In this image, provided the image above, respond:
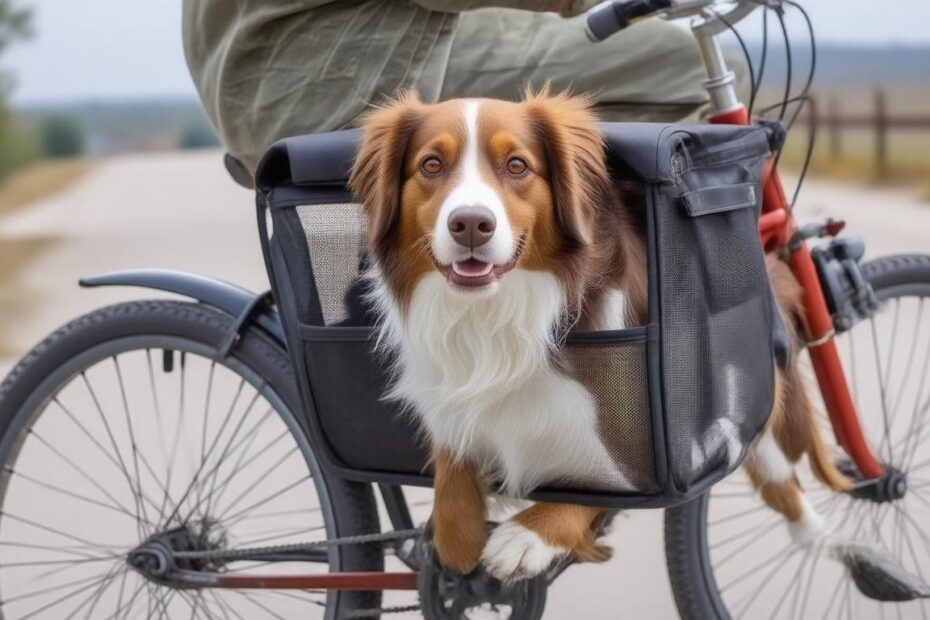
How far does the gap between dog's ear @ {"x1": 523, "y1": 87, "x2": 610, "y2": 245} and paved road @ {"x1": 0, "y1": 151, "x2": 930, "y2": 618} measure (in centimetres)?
101

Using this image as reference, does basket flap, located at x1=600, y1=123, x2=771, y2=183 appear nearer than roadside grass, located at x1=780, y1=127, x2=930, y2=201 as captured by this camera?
Yes

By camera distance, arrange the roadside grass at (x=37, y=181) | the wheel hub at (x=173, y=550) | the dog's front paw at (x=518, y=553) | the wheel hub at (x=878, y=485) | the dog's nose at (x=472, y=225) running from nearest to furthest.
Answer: the dog's nose at (x=472, y=225), the dog's front paw at (x=518, y=553), the wheel hub at (x=173, y=550), the wheel hub at (x=878, y=485), the roadside grass at (x=37, y=181)

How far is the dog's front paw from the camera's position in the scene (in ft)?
7.38

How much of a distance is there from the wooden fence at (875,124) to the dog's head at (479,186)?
47.4 ft

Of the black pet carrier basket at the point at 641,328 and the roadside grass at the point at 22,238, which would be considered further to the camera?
the roadside grass at the point at 22,238

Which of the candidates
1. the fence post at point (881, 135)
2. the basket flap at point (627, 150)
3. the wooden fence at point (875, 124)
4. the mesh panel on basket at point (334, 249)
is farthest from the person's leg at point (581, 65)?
the fence post at point (881, 135)

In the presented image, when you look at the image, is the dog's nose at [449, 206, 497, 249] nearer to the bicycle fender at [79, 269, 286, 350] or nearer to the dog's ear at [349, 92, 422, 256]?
the dog's ear at [349, 92, 422, 256]

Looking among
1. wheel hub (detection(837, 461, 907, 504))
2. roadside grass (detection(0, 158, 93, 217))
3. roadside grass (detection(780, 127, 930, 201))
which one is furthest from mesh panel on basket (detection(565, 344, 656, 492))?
roadside grass (detection(780, 127, 930, 201))

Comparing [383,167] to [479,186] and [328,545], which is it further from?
[328,545]

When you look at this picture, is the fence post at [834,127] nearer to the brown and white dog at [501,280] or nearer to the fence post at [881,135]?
the fence post at [881,135]

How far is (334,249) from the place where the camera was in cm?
232

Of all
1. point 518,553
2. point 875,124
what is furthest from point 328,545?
point 875,124

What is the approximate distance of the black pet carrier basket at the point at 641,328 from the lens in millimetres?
2117

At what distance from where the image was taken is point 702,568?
9.44 ft
